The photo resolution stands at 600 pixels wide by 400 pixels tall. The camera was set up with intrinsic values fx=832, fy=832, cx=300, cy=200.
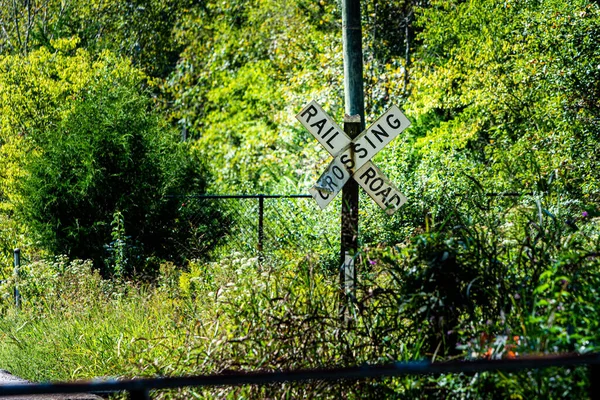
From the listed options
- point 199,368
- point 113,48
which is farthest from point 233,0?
point 199,368

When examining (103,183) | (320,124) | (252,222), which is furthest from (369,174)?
(252,222)

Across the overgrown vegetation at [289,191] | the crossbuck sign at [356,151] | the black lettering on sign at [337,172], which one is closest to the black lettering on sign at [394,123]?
the crossbuck sign at [356,151]

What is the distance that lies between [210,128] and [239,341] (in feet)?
59.5

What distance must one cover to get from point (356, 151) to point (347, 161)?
0.36 feet

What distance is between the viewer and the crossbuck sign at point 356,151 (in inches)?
264

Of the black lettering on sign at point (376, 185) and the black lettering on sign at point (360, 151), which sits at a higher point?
the black lettering on sign at point (360, 151)

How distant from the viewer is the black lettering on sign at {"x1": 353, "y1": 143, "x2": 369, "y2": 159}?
268 inches

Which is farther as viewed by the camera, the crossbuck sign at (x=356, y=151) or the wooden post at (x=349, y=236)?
the crossbuck sign at (x=356, y=151)

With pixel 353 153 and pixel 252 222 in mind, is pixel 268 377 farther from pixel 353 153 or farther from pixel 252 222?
pixel 252 222

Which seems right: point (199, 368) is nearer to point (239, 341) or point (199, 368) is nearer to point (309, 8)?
point (239, 341)

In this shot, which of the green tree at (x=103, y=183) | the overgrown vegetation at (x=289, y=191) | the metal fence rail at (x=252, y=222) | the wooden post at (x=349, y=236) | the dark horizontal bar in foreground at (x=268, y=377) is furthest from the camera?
the green tree at (x=103, y=183)

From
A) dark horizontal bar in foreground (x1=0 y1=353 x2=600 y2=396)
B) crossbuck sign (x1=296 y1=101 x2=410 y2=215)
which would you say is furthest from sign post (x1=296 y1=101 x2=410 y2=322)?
dark horizontal bar in foreground (x1=0 y1=353 x2=600 y2=396)

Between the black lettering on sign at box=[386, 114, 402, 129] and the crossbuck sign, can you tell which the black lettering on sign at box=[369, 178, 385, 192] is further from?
the black lettering on sign at box=[386, 114, 402, 129]

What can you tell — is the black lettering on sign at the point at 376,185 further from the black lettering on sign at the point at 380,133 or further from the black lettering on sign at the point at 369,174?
the black lettering on sign at the point at 380,133
